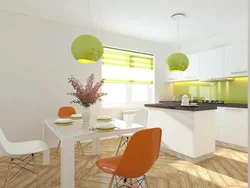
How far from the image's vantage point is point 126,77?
4.83m

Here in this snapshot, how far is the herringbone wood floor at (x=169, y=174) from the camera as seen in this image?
2.20 meters

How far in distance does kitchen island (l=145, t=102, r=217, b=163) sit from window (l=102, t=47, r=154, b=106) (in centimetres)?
164

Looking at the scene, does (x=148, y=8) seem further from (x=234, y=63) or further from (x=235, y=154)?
(x=235, y=154)

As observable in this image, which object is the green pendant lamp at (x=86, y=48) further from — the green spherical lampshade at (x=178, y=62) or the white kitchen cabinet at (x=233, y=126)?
the white kitchen cabinet at (x=233, y=126)

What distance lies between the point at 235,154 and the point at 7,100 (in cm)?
437

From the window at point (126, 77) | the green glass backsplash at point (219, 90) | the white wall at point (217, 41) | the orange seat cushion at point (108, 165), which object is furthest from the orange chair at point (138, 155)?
the white wall at point (217, 41)

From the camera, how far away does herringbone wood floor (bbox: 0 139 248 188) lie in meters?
2.20

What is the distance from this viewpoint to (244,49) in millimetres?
3635

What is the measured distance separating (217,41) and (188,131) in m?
2.90

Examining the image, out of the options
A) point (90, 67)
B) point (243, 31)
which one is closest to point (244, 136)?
point (243, 31)

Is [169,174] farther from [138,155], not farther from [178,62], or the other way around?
[178,62]

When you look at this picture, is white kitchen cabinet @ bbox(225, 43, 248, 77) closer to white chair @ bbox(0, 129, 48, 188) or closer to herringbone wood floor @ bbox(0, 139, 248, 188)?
herringbone wood floor @ bbox(0, 139, 248, 188)

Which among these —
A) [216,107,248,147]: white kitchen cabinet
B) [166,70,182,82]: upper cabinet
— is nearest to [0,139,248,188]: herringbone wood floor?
[216,107,248,147]: white kitchen cabinet

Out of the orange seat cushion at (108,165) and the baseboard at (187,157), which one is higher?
the orange seat cushion at (108,165)
